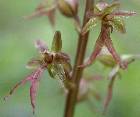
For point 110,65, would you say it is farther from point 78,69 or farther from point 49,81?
point 49,81

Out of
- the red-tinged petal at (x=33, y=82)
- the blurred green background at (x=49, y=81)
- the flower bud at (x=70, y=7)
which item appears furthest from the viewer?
the blurred green background at (x=49, y=81)

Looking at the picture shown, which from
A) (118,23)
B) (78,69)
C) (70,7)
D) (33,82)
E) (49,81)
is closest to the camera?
(33,82)

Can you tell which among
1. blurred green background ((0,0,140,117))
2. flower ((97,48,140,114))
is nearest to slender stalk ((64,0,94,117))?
flower ((97,48,140,114))

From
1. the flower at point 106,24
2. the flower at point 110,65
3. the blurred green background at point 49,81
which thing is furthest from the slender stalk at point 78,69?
the blurred green background at point 49,81

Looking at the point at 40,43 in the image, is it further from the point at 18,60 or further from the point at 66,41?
the point at 66,41

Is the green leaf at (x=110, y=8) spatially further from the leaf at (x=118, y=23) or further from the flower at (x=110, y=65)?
the flower at (x=110, y=65)

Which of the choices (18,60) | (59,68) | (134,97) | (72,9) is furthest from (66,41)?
(59,68)

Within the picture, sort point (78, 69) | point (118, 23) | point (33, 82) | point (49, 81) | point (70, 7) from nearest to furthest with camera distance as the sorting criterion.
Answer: point (33, 82) < point (118, 23) < point (78, 69) < point (70, 7) < point (49, 81)

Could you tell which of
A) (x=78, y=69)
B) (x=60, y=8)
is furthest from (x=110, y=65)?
(x=60, y=8)
